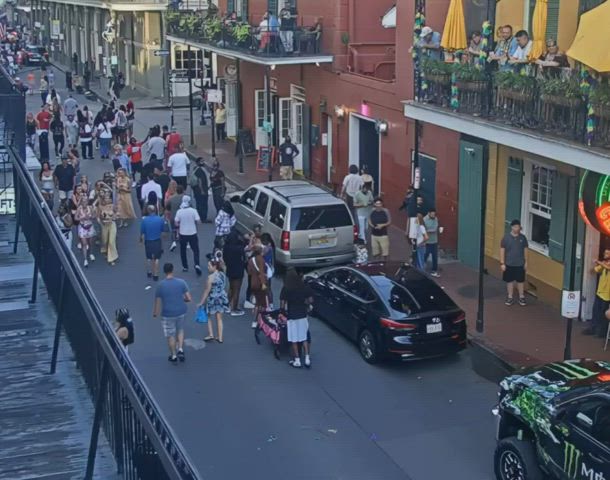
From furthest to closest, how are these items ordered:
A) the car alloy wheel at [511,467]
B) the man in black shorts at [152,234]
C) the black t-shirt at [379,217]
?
the black t-shirt at [379,217] → the man in black shorts at [152,234] → the car alloy wheel at [511,467]

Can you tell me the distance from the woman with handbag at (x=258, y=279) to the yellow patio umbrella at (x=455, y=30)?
5441 mm

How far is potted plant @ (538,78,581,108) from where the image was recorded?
14391 mm

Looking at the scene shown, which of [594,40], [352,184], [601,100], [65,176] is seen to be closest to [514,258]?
[601,100]

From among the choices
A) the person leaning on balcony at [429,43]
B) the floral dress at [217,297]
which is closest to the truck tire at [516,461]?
the floral dress at [217,297]

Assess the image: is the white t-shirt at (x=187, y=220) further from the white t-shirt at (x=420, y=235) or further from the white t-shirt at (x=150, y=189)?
the white t-shirt at (x=420, y=235)

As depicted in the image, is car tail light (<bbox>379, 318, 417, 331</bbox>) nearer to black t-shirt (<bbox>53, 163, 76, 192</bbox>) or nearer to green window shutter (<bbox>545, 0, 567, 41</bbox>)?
green window shutter (<bbox>545, 0, 567, 41</bbox>)

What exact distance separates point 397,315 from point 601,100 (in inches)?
167

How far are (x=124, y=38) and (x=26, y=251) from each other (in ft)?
162

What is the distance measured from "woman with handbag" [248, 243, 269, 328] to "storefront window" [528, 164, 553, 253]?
5356 millimetres

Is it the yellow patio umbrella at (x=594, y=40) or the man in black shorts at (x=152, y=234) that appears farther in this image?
the man in black shorts at (x=152, y=234)

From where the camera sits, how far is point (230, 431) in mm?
12516

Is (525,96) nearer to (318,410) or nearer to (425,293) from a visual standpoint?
(425,293)

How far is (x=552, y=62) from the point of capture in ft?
50.9

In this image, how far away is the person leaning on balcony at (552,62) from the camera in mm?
15492
